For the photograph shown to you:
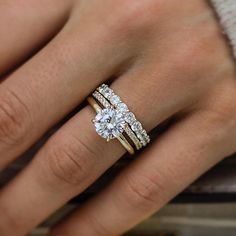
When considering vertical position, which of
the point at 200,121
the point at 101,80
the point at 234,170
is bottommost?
the point at 234,170

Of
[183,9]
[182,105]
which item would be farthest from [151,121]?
[183,9]

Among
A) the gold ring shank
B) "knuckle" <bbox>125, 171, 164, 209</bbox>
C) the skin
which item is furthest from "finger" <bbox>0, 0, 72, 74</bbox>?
"knuckle" <bbox>125, 171, 164, 209</bbox>

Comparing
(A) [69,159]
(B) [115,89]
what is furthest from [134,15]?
(A) [69,159]

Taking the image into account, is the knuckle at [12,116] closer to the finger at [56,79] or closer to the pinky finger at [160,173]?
the finger at [56,79]

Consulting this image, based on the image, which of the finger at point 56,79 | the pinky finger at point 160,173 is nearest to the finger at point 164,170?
the pinky finger at point 160,173

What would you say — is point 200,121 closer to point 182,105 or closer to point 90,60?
point 182,105
